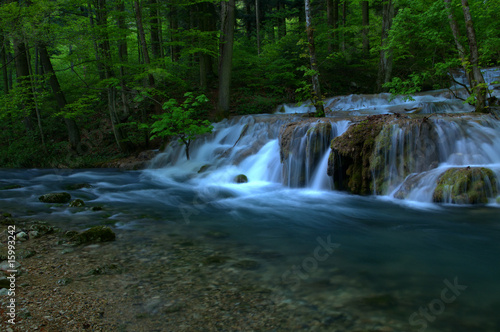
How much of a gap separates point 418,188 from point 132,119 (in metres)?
13.1

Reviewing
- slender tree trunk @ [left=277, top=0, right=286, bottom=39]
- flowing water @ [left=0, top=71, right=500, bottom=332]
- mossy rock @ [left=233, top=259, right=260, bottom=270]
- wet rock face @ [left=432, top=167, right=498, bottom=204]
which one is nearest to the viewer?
flowing water @ [left=0, top=71, right=500, bottom=332]

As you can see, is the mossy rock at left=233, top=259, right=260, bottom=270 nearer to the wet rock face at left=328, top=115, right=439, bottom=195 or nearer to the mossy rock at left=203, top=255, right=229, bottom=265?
the mossy rock at left=203, top=255, right=229, bottom=265

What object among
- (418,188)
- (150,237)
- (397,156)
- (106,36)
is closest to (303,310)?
(150,237)

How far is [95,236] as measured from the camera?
13.8 ft

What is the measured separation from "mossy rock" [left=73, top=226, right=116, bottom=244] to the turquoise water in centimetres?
30

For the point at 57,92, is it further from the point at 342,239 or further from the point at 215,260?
the point at 342,239

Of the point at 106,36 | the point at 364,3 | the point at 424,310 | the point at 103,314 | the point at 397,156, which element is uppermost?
the point at 364,3

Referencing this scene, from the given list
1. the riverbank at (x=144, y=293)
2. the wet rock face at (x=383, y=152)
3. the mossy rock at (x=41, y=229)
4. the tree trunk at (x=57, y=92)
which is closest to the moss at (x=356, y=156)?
the wet rock face at (x=383, y=152)

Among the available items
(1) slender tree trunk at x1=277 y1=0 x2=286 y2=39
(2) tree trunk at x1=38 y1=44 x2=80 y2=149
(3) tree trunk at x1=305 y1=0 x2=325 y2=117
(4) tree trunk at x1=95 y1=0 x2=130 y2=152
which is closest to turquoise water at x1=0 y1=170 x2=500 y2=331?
(3) tree trunk at x1=305 y1=0 x2=325 y2=117

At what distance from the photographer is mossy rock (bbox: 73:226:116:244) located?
4.13 metres

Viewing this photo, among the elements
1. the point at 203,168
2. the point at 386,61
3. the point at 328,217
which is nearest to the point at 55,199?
the point at 203,168

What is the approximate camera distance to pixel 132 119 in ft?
50.1

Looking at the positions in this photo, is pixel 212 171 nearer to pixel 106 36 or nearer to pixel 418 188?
pixel 418 188

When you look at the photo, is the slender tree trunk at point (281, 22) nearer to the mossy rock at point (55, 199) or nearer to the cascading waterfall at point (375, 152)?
the cascading waterfall at point (375, 152)
